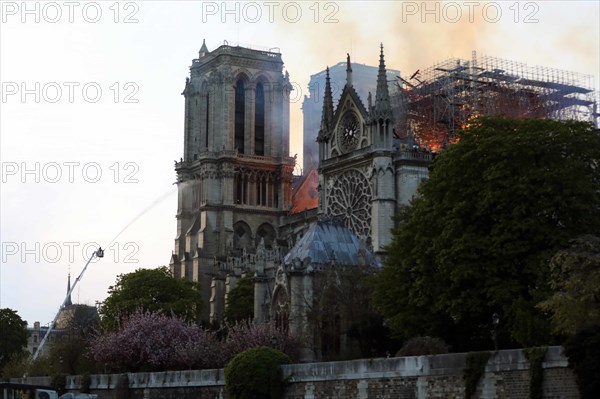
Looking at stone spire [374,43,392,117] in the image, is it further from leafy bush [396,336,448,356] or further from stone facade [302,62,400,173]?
stone facade [302,62,400,173]

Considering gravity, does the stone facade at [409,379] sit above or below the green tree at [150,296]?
below

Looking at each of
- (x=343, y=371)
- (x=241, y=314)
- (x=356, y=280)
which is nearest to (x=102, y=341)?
(x=356, y=280)

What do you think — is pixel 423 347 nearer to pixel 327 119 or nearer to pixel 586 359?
pixel 586 359

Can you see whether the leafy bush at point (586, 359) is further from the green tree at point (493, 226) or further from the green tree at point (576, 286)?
the green tree at point (493, 226)

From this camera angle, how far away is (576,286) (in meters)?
40.0

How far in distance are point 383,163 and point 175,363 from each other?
82.9 feet

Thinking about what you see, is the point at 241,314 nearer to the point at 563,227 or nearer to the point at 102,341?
the point at 102,341

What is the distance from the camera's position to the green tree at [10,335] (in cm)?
9106

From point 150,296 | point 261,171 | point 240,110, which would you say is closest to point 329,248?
point 150,296

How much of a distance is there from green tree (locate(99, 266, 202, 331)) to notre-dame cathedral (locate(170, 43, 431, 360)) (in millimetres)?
4277

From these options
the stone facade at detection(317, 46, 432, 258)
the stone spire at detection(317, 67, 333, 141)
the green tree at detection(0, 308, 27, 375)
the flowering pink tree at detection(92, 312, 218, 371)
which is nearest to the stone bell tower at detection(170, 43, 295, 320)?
the green tree at detection(0, 308, 27, 375)

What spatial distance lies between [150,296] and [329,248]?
89.9 ft

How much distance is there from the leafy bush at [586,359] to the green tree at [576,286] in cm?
417

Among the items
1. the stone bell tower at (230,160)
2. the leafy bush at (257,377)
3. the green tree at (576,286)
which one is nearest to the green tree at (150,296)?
the stone bell tower at (230,160)
